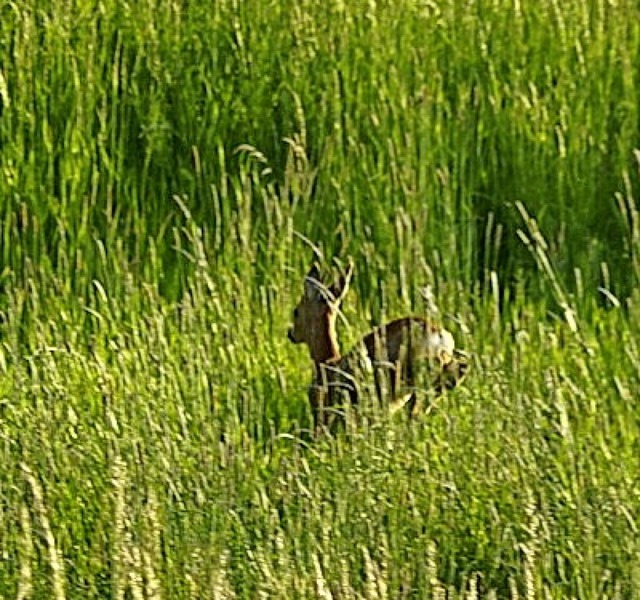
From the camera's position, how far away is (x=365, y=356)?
4.00 meters

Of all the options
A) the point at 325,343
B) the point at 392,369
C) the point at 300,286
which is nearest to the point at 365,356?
the point at 392,369

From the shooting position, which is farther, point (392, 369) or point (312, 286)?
point (312, 286)

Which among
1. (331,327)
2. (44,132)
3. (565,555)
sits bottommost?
(565,555)

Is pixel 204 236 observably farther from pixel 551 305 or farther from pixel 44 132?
pixel 551 305

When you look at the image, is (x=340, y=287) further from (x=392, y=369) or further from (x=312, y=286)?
(x=392, y=369)

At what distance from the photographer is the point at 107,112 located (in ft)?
18.3

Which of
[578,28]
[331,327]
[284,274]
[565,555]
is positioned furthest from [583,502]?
[578,28]

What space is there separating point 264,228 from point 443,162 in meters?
0.65

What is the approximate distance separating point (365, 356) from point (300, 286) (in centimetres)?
118

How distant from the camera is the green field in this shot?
3.63m

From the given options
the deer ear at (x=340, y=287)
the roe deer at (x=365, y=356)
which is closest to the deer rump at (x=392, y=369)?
the roe deer at (x=365, y=356)

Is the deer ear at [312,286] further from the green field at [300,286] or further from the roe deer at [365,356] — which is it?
the green field at [300,286]

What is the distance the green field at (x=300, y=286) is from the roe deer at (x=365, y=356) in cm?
9

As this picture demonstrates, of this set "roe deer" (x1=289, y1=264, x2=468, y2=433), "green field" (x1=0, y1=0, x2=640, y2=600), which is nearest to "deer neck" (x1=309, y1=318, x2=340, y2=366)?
"roe deer" (x1=289, y1=264, x2=468, y2=433)
